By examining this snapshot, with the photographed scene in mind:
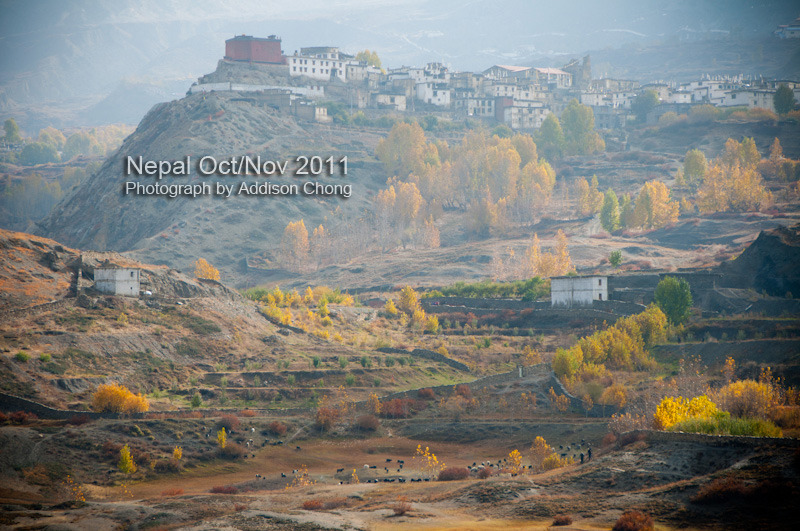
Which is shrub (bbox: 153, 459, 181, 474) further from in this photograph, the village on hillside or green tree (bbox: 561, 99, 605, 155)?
green tree (bbox: 561, 99, 605, 155)

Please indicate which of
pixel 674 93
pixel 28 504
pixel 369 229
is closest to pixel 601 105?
pixel 674 93

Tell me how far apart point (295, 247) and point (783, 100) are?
75.7 meters

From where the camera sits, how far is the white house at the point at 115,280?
2598 inches

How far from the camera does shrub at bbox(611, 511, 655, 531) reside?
2981cm

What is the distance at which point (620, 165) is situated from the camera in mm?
130875

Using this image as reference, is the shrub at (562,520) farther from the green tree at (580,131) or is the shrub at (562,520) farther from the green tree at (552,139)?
the green tree at (580,131)

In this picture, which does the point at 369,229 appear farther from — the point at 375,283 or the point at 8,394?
the point at 8,394

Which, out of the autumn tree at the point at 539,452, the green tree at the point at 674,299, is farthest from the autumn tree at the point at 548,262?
the autumn tree at the point at 539,452

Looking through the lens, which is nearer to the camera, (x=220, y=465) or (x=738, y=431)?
(x=738, y=431)

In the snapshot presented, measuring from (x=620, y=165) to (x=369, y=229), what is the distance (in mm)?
37887

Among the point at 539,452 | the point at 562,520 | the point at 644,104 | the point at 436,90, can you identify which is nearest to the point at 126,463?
the point at 539,452

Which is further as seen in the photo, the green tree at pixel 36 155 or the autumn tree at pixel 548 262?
the green tree at pixel 36 155

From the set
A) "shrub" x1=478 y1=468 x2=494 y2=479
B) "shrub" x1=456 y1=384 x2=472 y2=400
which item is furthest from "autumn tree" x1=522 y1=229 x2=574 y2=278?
"shrub" x1=478 y1=468 x2=494 y2=479

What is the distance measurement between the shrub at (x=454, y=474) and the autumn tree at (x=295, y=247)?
64513 mm
